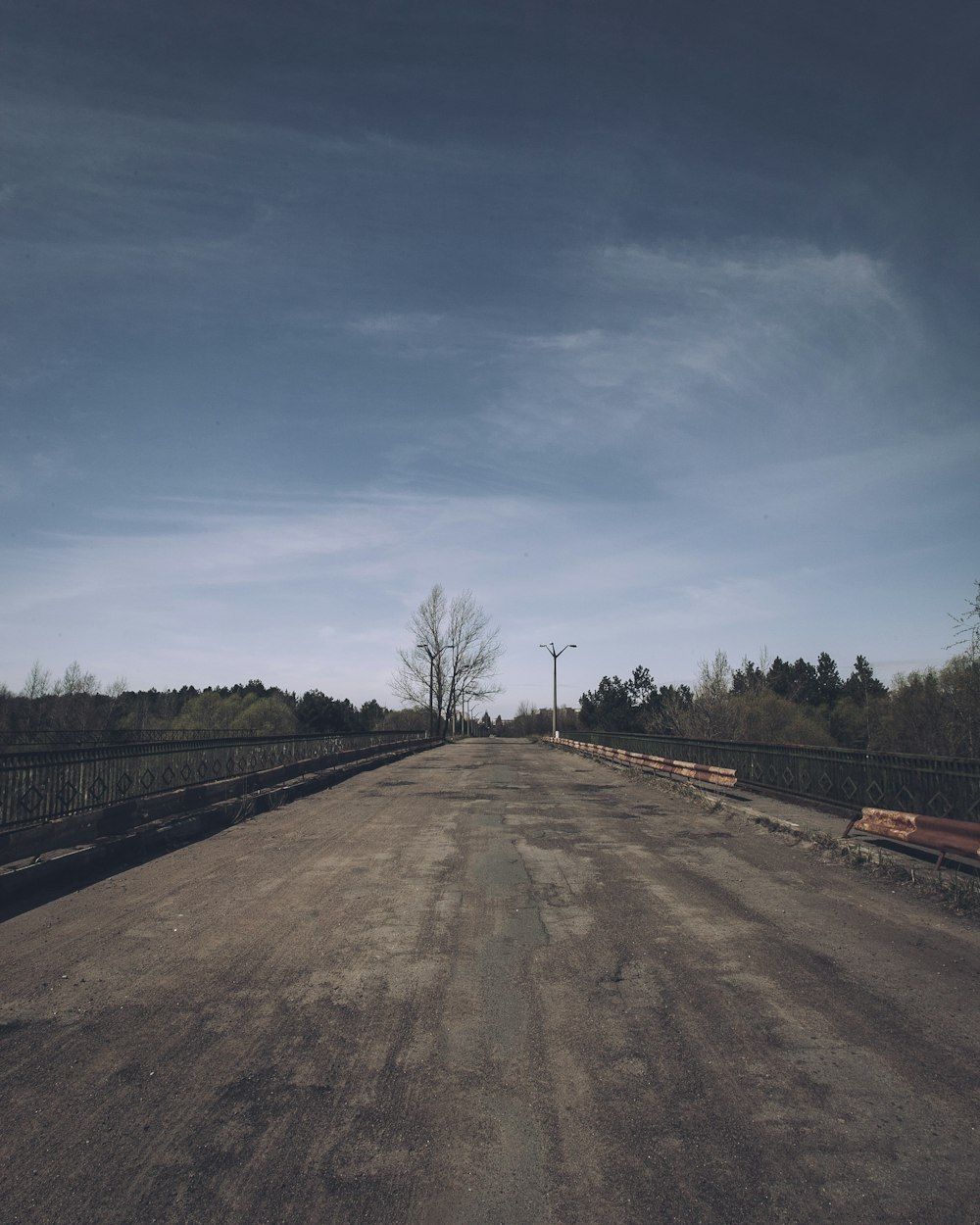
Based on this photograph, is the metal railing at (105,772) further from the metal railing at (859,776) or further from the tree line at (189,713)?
the tree line at (189,713)

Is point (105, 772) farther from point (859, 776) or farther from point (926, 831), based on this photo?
point (859, 776)

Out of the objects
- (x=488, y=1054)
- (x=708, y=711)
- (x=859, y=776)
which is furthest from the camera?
(x=708, y=711)

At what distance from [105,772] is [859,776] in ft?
41.8

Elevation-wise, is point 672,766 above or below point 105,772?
below

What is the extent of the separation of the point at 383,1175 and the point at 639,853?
7.75 meters

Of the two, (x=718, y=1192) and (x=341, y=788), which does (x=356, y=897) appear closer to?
(x=718, y=1192)

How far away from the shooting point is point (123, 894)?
8031 mm

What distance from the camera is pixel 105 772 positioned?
11.4m

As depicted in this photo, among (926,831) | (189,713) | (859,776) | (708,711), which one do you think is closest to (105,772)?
(926,831)

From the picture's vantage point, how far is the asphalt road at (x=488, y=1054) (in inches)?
118

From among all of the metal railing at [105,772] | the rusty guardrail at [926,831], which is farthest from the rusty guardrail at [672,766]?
the metal railing at [105,772]

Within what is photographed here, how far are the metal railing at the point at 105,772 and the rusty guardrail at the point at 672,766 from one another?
1147 cm

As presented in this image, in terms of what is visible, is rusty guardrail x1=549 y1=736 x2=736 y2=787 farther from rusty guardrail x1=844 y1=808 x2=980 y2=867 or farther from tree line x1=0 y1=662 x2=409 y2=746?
tree line x1=0 y1=662 x2=409 y2=746

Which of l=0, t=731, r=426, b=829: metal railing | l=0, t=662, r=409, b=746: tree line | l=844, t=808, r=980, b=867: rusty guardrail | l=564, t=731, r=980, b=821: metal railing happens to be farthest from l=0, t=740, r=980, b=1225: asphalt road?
l=0, t=662, r=409, b=746: tree line
